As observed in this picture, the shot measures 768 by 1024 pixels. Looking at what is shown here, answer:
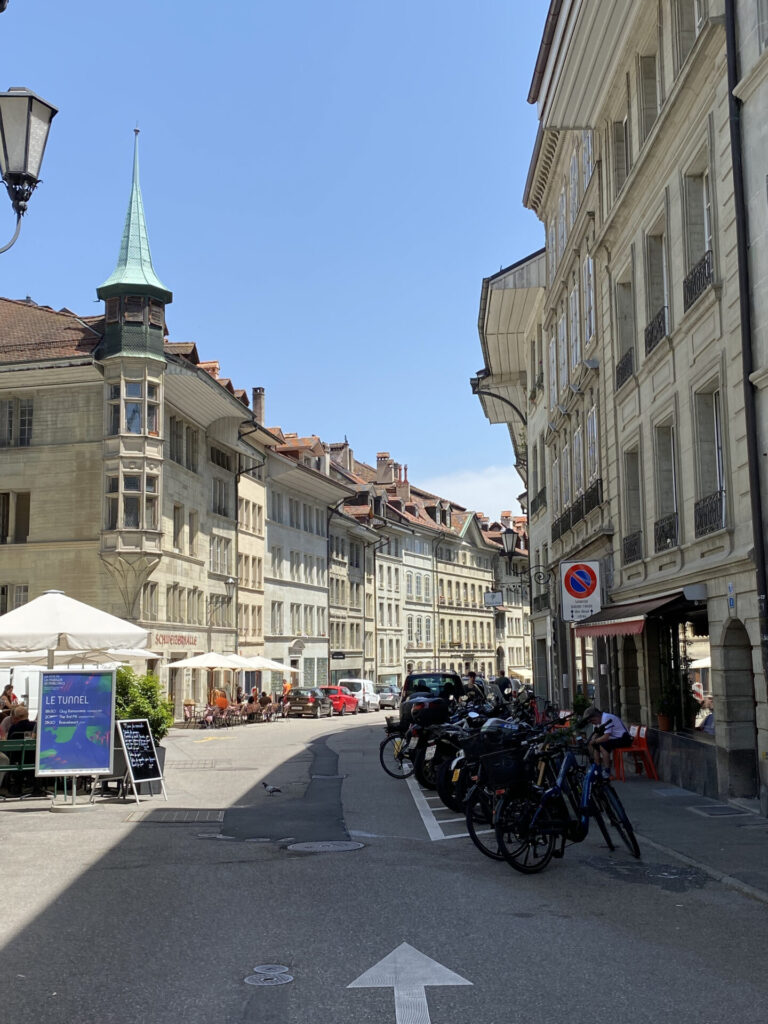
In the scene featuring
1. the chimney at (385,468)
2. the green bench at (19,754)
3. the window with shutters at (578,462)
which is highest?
the chimney at (385,468)

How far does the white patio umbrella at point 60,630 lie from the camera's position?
16.9 metres

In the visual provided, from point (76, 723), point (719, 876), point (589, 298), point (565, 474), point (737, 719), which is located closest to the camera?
point (719, 876)

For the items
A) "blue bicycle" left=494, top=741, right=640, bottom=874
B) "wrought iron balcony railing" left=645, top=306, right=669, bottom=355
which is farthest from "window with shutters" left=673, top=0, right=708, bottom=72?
"blue bicycle" left=494, top=741, right=640, bottom=874

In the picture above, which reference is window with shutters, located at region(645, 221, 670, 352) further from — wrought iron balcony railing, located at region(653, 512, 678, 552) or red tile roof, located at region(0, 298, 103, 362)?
red tile roof, located at region(0, 298, 103, 362)

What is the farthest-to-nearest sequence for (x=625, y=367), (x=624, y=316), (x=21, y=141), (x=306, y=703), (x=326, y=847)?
1. (x=306, y=703)
2. (x=624, y=316)
3. (x=625, y=367)
4. (x=326, y=847)
5. (x=21, y=141)

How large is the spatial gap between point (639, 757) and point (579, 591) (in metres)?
2.82

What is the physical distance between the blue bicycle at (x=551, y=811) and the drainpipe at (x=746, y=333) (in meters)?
3.85

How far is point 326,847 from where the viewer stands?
38.5ft

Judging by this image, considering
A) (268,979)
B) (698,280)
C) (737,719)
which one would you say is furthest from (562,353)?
(268,979)

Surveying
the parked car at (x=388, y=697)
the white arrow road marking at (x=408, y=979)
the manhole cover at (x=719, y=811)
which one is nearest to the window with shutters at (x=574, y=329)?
the manhole cover at (x=719, y=811)

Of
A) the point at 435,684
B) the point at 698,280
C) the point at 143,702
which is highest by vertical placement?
the point at 698,280

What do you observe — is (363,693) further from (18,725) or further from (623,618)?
(623,618)

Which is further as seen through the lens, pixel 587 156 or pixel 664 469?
pixel 587 156

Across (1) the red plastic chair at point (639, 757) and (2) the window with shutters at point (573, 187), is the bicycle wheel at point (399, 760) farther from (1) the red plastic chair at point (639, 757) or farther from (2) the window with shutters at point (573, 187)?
(2) the window with shutters at point (573, 187)
